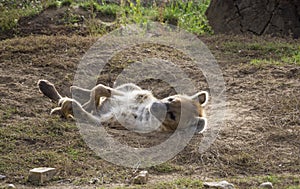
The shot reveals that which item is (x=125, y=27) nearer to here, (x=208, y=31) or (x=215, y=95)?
(x=208, y=31)

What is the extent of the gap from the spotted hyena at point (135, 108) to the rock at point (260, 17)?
376 centimetres

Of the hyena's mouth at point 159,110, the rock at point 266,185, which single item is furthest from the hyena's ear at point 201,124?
the rock at point 266,185

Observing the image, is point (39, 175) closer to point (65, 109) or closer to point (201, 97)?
point (65, 109)

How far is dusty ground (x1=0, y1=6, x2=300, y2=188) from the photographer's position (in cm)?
600

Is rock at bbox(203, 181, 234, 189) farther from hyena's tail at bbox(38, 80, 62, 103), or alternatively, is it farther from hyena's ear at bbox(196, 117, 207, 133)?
hyena's tail at bbox(38, 80, 62, 103)

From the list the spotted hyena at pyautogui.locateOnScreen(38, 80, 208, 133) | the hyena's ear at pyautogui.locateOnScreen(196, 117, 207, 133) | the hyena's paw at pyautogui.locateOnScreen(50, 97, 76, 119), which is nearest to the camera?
the hyena's ear at pyautogui.locateOnScreen(196, 117, 207, 133)

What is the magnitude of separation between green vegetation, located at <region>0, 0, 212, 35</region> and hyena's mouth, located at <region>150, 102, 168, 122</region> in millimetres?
3881

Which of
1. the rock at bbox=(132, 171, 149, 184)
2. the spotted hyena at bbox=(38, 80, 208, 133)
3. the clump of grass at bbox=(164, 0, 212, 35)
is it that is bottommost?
the clump of grass at bbox=(164, 0, 212, 35)

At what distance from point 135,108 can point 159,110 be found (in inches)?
16.8

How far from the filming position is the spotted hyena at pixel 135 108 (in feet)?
23.9

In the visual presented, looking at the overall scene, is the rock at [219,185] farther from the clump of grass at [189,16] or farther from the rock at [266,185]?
the clump of grass at [189,16]

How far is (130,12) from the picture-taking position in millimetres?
11891

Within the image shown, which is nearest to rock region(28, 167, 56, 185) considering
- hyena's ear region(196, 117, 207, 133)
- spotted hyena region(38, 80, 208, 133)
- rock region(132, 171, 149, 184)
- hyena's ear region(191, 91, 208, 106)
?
rock region(132, 171, 149, 184)

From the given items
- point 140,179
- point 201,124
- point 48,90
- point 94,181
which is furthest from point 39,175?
point 48,90
